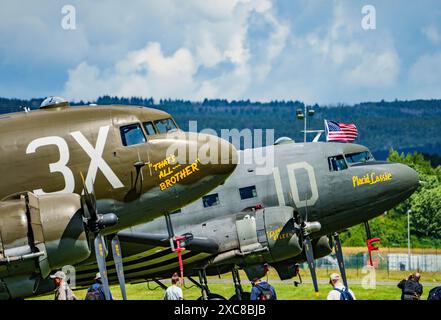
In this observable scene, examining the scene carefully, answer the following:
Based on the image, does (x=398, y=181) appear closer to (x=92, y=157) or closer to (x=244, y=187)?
(x=244, y=187)

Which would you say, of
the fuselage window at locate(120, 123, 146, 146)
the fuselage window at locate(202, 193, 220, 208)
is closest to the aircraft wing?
the fuselage window at locate(202, 193, 220, 208)

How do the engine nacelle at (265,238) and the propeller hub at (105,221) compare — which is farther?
the engine nacelle at (265,238)

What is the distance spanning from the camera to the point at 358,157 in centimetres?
3250

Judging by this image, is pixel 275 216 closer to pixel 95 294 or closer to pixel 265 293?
pixel 265 293

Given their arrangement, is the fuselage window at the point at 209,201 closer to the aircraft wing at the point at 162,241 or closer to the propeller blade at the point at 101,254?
the aircraft wing at the point at 162,241

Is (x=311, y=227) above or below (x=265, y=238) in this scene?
above

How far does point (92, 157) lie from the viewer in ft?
72.6

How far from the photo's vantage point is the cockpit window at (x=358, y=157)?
3200 cm

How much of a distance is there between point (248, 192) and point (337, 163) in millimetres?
3599

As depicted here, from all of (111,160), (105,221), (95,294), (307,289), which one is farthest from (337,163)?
(307,289)

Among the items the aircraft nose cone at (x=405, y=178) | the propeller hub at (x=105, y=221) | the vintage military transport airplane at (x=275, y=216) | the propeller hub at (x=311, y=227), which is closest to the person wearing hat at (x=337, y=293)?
the propeller hub at (x=105, y=221)

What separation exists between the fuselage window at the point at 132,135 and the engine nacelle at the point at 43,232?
3.68 metres

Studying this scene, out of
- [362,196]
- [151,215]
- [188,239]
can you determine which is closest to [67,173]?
[151,215]

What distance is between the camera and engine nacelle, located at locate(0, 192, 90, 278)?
1823cm
